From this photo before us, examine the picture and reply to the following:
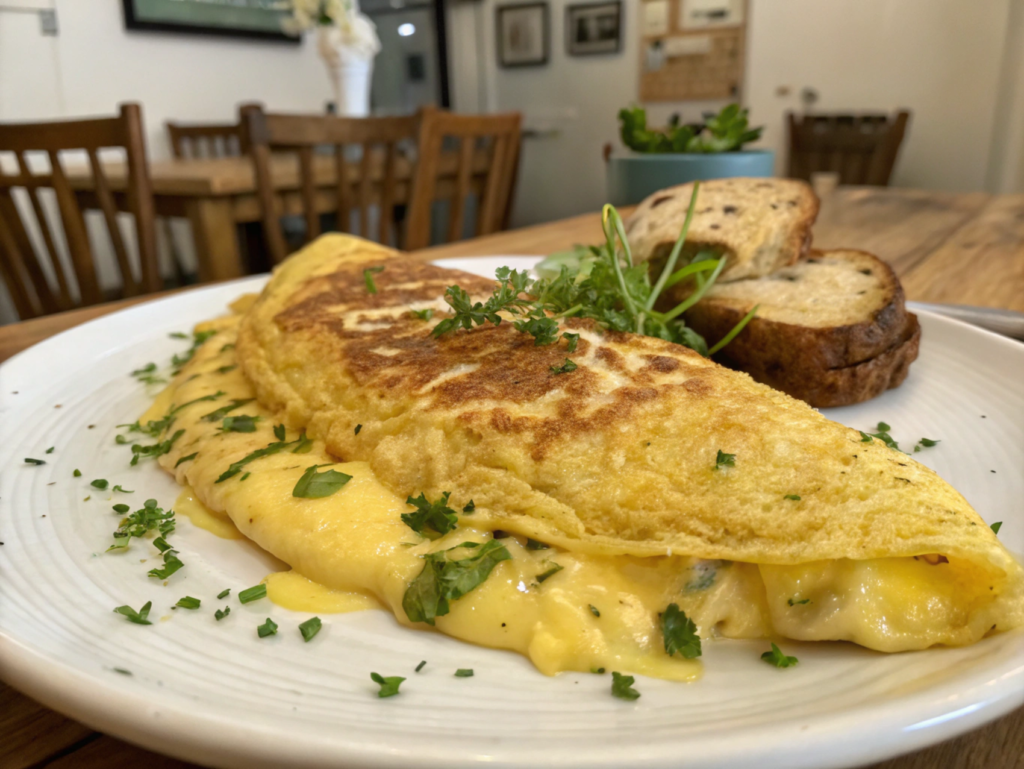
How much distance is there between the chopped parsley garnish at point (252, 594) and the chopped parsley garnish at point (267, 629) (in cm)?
5

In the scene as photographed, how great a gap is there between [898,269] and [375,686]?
6.83ft

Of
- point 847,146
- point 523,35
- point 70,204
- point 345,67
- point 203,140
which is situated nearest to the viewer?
point 70,204

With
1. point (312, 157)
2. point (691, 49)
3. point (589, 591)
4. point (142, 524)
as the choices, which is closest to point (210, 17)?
point (312, 157)

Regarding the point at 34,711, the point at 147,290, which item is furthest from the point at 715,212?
the point at 147,290

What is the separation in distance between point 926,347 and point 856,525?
2.81ft

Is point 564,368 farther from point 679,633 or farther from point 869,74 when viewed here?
point 869,74

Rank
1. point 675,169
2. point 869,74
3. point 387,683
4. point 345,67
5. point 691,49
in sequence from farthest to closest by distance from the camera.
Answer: point 691,49
point 869,74
point 345,67
point 675,169
point 387,683

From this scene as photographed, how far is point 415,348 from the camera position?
3.84ft

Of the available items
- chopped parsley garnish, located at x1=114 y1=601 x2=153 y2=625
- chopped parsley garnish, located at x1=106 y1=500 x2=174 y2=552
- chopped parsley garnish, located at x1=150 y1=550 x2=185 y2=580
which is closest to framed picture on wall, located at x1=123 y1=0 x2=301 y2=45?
chopped parsley garnish, located at x1=106 y1=500 x2=174 y2=552

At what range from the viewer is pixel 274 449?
1097mm

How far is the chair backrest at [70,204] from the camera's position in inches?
111

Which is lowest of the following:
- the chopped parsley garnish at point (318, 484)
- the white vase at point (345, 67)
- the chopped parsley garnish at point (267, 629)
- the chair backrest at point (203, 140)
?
the chopped parsley garnish at point (267, 629)

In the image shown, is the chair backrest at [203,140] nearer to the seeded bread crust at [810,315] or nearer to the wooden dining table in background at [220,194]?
the wooden dining table in background at [220,194]

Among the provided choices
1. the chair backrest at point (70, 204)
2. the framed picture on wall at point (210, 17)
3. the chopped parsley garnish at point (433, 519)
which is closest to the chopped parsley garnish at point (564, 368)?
the chopped parsley garnish at point (433, 519)
